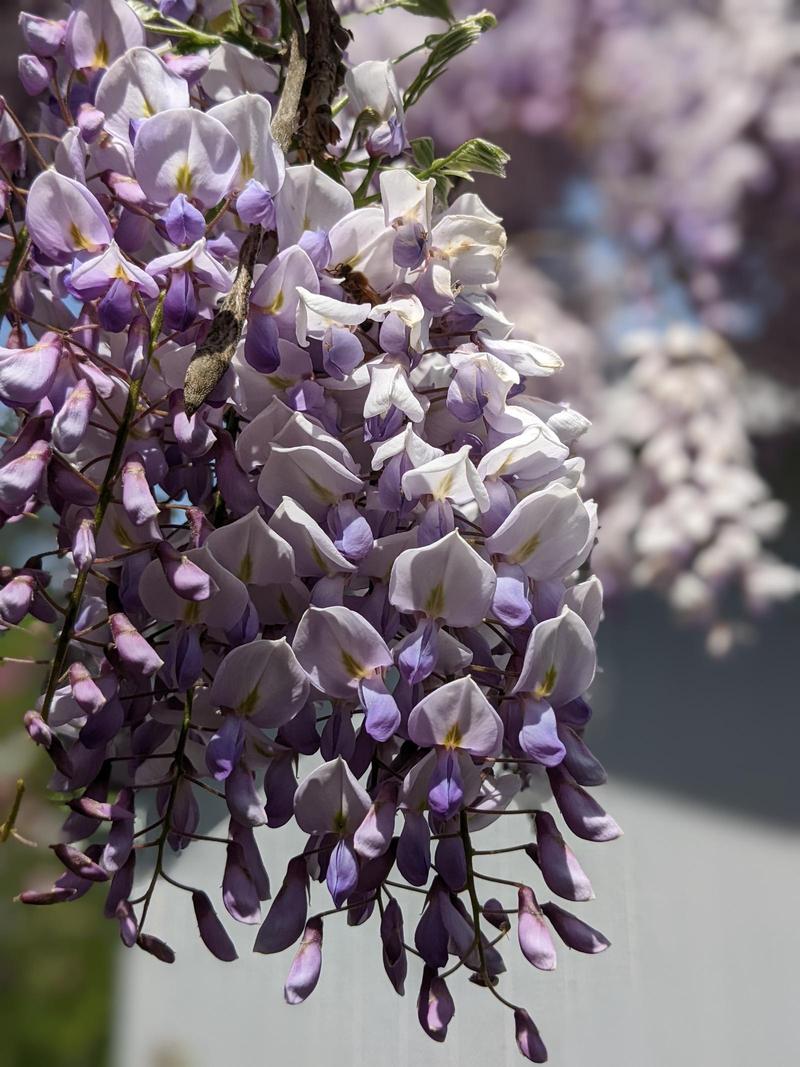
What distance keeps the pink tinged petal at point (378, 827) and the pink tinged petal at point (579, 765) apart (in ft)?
0.15

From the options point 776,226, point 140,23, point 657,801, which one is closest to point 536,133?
point 776,226

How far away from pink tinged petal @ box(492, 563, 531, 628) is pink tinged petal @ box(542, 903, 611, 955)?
0.26 feet

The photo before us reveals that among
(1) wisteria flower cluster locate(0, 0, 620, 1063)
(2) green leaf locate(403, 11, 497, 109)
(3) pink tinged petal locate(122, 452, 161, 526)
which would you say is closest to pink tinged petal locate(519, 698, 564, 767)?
(1) wisteria flower cluster locate(0, 0, 620, 1063)

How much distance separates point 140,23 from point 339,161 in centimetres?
7

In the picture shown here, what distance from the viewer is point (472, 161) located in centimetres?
34

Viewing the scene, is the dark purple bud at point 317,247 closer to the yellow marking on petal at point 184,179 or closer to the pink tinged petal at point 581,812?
→ the yellow marking on petal at point 184,179

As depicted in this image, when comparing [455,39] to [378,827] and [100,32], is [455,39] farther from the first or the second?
[378,827]

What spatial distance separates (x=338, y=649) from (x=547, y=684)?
2.0 inches

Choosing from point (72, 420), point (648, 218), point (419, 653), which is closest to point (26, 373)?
point (72, 420)

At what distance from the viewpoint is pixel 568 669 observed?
0.91 feet

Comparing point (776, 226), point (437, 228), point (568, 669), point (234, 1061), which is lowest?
point (234, 1061)

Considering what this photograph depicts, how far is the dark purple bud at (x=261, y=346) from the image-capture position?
11.1 inches

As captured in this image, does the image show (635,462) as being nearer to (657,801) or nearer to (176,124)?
(657,801)

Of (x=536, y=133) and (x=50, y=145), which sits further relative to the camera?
(x=536, y=133)
